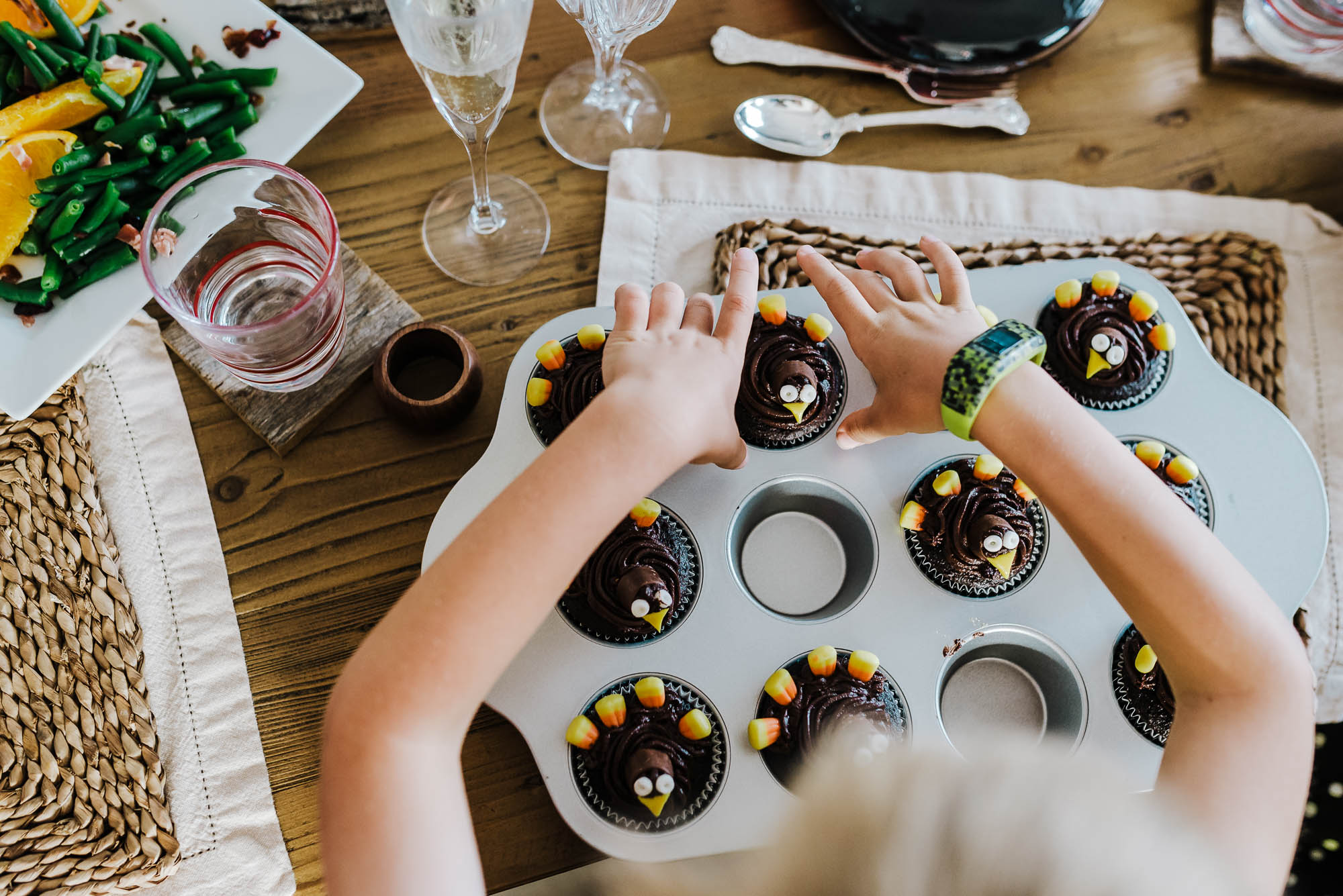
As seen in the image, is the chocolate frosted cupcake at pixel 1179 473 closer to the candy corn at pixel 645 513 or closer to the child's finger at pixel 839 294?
the child's finger at pixel 839 294

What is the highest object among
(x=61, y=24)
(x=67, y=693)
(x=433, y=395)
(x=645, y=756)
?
(x=61, y=24)

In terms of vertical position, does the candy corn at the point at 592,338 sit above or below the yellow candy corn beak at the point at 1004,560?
above

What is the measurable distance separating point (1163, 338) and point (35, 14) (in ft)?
4.83

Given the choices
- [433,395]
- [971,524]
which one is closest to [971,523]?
[971,524]

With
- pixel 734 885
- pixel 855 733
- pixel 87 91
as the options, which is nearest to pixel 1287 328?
pixel 855 733

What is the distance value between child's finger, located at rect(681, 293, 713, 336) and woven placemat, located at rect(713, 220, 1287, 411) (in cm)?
20

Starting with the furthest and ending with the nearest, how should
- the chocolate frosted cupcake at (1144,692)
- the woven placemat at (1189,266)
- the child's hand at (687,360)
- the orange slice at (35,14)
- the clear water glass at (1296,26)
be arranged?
the clear water glass at (1296,26), the woven placemat at (1189,266), the orange slice at (35,14), the chocolate frosted cupcake at (1144,692), the child's hand at (687,360)

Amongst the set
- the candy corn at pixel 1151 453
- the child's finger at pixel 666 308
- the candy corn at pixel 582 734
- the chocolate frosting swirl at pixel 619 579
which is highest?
the child's finger at pixel 666 308

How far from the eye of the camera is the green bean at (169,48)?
3.76 ft

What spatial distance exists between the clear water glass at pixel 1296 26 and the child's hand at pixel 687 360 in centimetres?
103

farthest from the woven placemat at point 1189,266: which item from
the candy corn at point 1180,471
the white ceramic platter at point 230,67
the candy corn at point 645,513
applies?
the white ceramic platter at point 230,67

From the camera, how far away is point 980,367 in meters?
0.90

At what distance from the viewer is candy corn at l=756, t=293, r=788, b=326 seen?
1.06m

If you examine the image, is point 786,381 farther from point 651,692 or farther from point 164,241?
point 164,241
